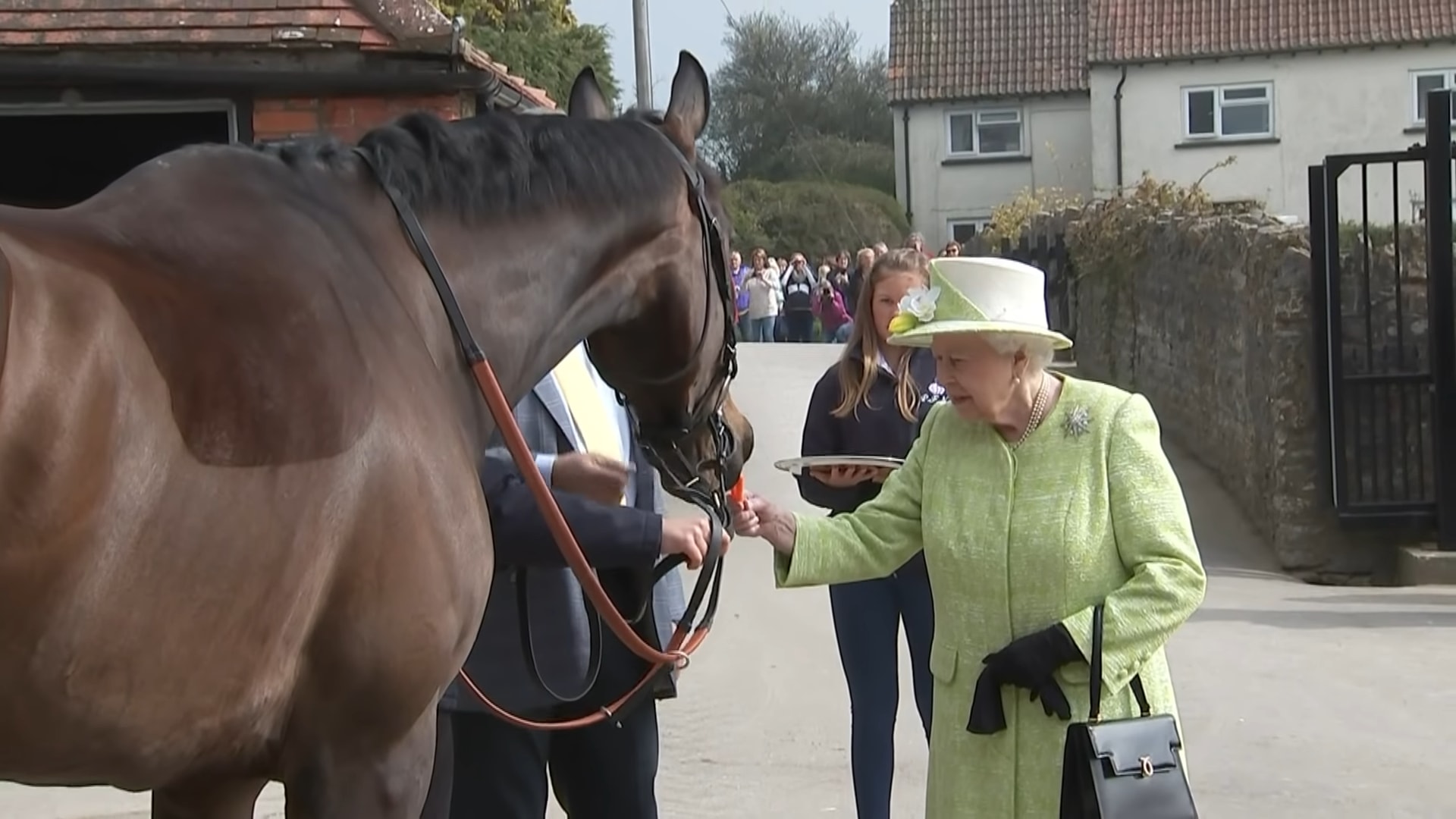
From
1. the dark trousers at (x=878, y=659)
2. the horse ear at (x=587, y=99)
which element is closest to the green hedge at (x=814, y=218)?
the dark trousers at (x=878, y=659)

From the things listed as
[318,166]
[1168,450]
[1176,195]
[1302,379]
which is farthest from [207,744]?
[1176,195]

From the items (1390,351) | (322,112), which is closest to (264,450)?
(322,112)

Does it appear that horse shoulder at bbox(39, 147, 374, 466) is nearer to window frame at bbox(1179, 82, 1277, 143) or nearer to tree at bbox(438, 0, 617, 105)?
tree at bbox(438, 0, 617, 105)

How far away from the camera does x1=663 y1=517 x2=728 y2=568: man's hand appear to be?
2.89 m

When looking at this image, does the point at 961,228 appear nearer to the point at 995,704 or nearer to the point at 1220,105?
the point at 1220,105

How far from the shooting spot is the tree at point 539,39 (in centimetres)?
1501

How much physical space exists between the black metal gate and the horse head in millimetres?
5896

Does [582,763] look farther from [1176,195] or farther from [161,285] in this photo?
[1176,195]

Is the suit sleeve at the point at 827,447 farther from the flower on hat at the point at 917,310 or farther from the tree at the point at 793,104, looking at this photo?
the tree at the point at 793,104

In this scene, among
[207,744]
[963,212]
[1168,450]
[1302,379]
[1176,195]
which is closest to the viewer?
[207,744]

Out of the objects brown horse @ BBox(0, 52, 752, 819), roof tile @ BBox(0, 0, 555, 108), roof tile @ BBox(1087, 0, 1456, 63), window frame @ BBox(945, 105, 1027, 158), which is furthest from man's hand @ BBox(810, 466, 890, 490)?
window frame @ BBox(945, 105, 1027, 158)

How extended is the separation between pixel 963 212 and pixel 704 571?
2924 cm

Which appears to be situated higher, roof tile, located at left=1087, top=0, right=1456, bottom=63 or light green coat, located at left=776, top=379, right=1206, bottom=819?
roof tile, located at left=1087, top=0, right=1456, bottom=63

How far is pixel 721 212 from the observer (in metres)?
3.03
